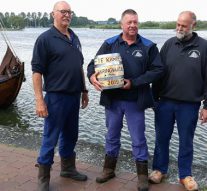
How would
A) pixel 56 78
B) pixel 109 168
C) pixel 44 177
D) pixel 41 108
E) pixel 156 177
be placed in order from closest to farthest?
pixel 41 108 → pixel 56 78 → pixel 44 177 → pixel 156 177 → pixel 109 168

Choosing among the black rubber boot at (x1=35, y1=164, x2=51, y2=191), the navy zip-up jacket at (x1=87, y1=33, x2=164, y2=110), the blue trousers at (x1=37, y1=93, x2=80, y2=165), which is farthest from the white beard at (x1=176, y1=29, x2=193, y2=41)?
the black rubber boot at (x1=35, y1=164, x2=51, y2=191)

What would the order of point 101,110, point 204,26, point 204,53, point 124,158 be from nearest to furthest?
point 204,53
point 124,158
point 101,110
point 204,26

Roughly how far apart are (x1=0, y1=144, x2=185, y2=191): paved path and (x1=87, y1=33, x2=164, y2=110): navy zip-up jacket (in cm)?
96

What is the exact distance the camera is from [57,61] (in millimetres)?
4074

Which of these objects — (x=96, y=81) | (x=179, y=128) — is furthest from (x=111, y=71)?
(x=179, y=128)

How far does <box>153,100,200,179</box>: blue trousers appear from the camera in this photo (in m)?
4.26

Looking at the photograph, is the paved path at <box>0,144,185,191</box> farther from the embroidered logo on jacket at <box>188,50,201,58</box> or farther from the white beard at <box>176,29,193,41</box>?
the white beard at <box>176,29,193,41</box>

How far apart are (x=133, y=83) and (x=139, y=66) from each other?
211 millimetres

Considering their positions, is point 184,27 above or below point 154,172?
above

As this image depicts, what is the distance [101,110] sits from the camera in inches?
398

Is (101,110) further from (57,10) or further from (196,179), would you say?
(57,10)

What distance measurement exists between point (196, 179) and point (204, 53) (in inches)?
62.6

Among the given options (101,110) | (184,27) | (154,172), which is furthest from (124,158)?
(101,110)

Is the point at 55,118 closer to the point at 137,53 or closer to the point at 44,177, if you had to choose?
the point at 44,177
